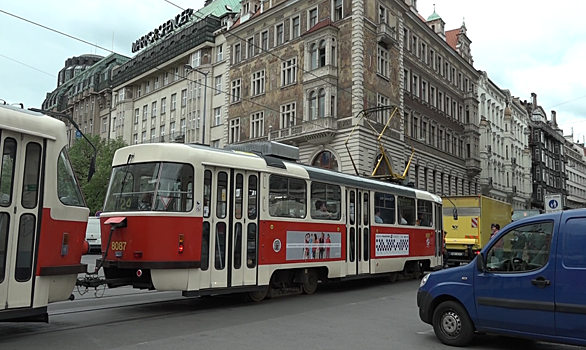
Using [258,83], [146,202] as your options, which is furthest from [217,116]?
[146,202]

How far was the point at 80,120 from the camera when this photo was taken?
74.8m

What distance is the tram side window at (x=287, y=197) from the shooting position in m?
11.2

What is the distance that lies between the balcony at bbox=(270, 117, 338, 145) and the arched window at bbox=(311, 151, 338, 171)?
32.9 inches

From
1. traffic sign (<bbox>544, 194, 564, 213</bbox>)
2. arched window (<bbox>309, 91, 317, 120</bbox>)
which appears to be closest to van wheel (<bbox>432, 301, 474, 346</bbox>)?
traffic sign (<bbox>544, 194, 564, 213</bbox>)

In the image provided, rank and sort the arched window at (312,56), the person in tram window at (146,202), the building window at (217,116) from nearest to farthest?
the person in tram window at (146,202)
the arched window at (312,56)
the building window at (217,116)

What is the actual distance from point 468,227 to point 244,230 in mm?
14954

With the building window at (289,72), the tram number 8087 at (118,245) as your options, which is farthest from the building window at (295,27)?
the tram number 8087 at (118,245)

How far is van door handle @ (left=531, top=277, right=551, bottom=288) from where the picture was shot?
631cm

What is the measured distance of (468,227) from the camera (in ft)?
74.0

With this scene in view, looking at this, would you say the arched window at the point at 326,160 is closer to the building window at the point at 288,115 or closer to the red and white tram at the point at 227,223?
the building window at the point at 288,115

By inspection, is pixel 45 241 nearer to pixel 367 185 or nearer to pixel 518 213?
pixel 367 185

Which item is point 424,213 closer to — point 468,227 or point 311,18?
point 468,227

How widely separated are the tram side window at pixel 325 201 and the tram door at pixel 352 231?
1.67 ft

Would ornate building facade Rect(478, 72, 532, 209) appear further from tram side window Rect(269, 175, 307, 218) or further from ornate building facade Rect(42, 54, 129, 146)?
tram side window Rect(269, 175, 307, 218)
